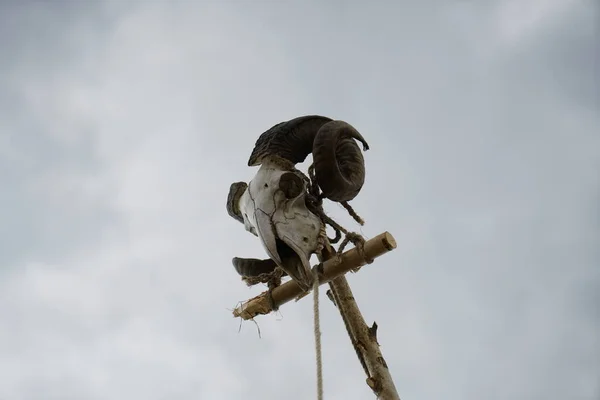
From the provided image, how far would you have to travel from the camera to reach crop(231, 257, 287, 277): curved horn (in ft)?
11.0

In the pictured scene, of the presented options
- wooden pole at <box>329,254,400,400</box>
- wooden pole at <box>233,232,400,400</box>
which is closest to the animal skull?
wooden pole at <box>233,232,400,400</box>

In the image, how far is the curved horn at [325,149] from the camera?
2.89 m

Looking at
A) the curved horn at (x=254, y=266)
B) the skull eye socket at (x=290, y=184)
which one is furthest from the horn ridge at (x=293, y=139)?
the curved horn at (x=254, y=266)

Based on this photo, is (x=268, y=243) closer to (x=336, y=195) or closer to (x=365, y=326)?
(x=336, y=195)

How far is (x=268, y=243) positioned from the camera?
2869 millimetres

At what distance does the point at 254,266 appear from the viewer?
3.36 metres

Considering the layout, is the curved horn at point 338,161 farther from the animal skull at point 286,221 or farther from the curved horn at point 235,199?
the curved horn at point 235,199

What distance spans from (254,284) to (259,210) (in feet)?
1.92

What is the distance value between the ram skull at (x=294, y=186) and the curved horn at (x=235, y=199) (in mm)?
41

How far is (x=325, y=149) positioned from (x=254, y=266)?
3.12 ft

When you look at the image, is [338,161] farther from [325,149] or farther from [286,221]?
[286,221]

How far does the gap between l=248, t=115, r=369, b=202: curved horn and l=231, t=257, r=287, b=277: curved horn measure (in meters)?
0.63

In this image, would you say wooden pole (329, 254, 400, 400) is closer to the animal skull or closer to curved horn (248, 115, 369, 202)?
the animal skull

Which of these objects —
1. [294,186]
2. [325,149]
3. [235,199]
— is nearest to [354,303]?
[294,186]
